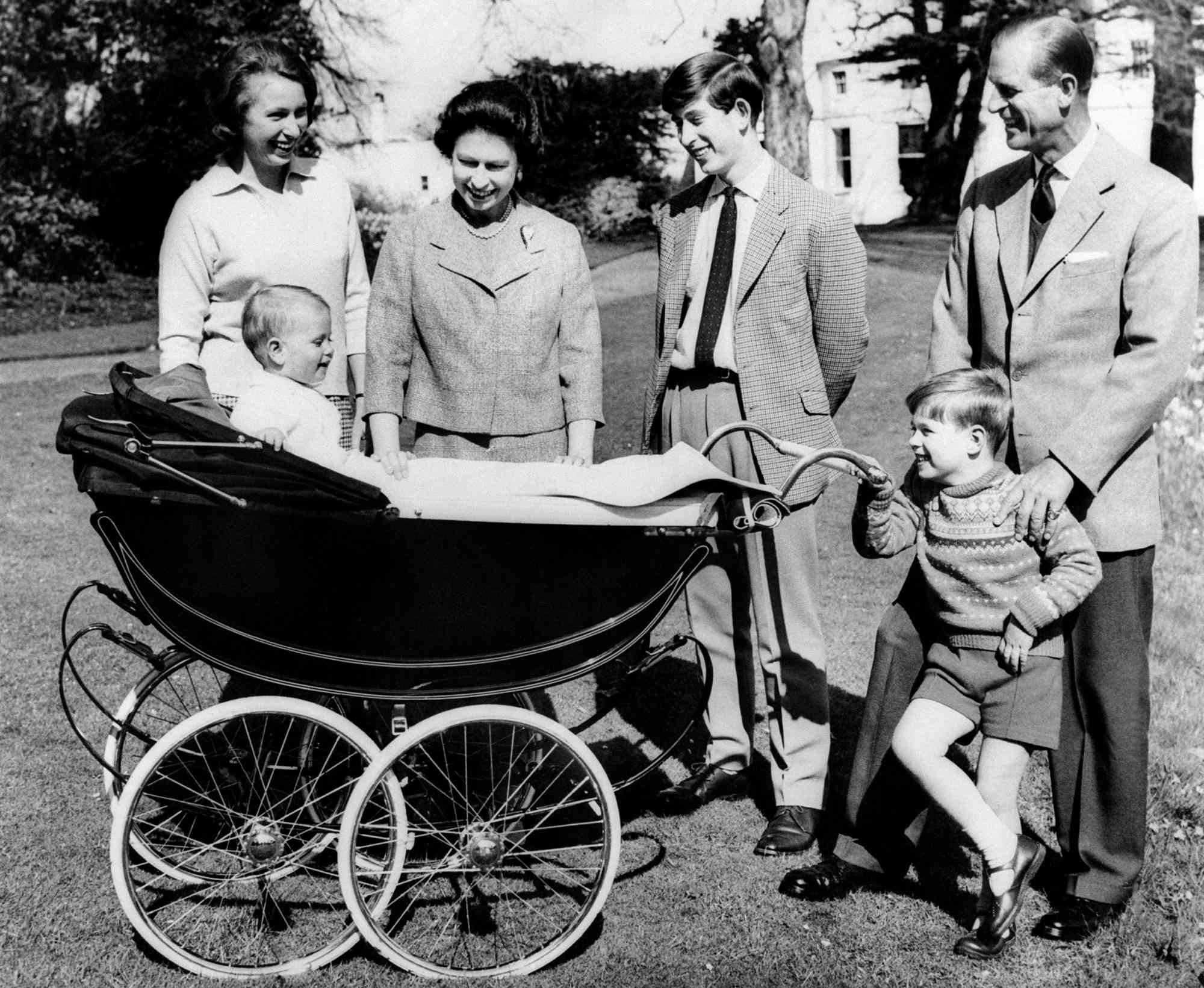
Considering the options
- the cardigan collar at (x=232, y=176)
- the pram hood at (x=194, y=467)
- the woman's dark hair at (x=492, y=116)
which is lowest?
the pram hood at (x=194, y=467)

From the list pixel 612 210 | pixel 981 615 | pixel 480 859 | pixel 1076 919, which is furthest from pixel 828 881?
pixel 612 210

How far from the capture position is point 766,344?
3.74 m

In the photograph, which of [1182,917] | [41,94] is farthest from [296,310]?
[41,94]

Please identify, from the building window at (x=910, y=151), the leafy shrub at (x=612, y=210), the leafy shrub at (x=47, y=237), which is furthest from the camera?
the building window at (x=910, y=151)

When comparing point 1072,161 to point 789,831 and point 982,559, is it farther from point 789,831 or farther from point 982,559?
point 789,831

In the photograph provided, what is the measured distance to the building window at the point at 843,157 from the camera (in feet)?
119

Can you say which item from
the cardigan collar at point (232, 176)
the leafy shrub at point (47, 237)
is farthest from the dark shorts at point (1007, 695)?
the leafy shrub at point (47, 237)

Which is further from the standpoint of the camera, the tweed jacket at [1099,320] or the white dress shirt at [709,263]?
the white dress shirt at [709,263]

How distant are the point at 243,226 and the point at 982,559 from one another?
2304 mm

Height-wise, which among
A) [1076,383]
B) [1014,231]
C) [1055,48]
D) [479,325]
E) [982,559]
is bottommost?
[982,559]

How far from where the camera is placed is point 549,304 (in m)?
3.71

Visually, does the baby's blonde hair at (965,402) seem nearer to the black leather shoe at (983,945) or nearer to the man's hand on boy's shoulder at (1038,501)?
the man's hand on boy's shoulder at (1038,501)

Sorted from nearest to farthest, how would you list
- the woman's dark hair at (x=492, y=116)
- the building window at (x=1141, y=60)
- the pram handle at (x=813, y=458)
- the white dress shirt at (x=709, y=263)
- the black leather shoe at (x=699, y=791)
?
the pram handle at (x=813, y=458) < the woman's dark hair at (x=492, y=116) < the white dress shirt at (x=709, y=263) < the black leather shoe at (x=699, y=791) < the building window at (x=1141, y=60)

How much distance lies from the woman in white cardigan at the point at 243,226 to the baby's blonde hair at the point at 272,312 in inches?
16.7
